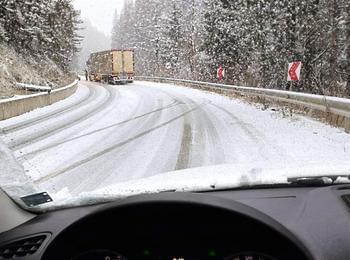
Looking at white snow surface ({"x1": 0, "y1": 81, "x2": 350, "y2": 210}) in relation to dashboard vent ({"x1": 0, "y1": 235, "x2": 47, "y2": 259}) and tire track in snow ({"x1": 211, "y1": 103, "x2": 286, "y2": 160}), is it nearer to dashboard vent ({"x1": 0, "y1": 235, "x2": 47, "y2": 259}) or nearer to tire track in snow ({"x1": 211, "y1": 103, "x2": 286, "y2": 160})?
tire track in snow ({"x1": 211, "y1": 103, "x2": 286, "y2": 160})

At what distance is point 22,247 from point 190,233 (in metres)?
0.68

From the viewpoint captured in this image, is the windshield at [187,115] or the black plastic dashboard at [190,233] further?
the windshield at [187,115]

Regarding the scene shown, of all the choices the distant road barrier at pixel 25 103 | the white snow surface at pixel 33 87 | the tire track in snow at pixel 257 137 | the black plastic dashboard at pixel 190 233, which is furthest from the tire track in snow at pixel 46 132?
the black plastic dashboard at pixel 190 233

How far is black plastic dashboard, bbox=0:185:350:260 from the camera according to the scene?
1.60m

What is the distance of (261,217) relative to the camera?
1.61 metres

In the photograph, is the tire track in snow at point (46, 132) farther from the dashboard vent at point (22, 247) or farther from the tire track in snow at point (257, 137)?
the dashboard vent at point (22, 247)

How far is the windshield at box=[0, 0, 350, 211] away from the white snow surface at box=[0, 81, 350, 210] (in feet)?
0.08

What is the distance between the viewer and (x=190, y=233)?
65.5 inches

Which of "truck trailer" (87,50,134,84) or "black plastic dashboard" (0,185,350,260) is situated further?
"truck trailer" (87,50,134,84)

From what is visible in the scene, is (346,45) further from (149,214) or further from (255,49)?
(149,214)

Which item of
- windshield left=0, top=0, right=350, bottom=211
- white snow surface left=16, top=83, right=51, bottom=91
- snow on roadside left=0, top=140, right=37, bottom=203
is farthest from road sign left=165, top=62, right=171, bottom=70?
snow on roadside left=0, top=140, right=37, bottom=203

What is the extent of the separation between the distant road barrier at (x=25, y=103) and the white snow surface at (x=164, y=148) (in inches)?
36.4

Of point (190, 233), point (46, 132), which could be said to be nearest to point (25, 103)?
point (46, 132)

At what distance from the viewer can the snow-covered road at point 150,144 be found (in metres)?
8.02
